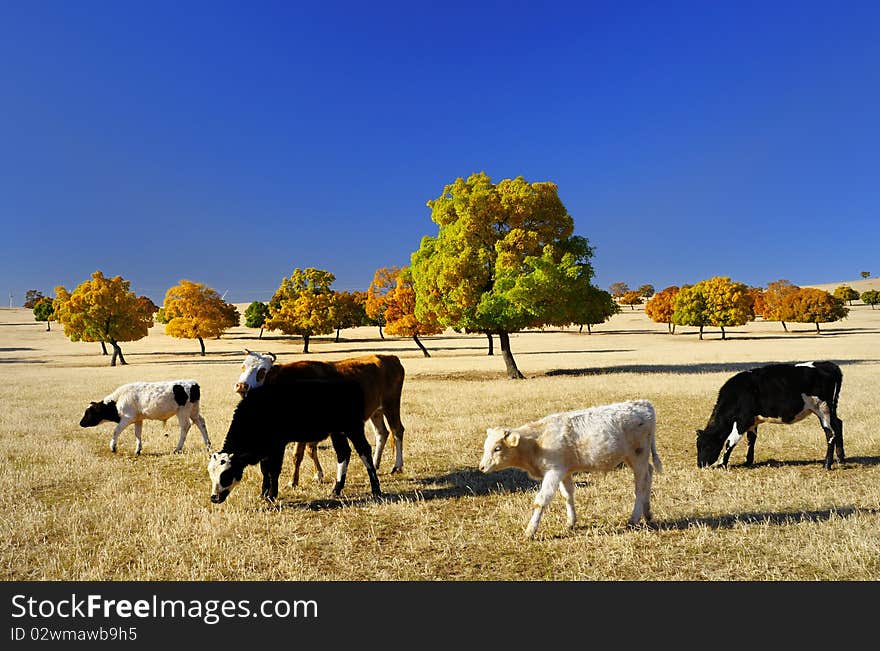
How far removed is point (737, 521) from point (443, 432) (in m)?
7.87

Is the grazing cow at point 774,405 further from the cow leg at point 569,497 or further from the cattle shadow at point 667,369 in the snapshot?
the cattle shadow at point 667,369

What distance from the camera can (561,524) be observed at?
7211 mm

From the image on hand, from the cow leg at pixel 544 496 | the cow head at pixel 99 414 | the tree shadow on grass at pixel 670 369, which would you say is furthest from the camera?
the tree shadow on grass at pixel 670 369

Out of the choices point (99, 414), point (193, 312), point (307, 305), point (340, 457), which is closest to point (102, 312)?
point (193, 312)

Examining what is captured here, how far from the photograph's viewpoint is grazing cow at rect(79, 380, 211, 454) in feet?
39.1

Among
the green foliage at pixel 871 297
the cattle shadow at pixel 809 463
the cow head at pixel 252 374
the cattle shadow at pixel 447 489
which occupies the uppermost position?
the green foliage at pixel 871 297

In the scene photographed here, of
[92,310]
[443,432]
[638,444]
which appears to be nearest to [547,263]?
[443,432]

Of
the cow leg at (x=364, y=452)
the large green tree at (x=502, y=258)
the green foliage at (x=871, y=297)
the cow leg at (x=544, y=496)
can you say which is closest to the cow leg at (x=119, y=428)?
the cow leg at (x=364, y=452)

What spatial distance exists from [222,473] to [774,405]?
9.56 metres

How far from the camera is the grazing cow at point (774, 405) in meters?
9.97

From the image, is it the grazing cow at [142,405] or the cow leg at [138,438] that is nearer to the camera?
the grazing cow at [142,405]

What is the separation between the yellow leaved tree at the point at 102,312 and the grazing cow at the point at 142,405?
39.6 m

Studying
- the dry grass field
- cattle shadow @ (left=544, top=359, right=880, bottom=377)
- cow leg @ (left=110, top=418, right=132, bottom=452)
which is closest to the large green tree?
cattle shadow @ (left=544, top=359, right=880, bottom=377)

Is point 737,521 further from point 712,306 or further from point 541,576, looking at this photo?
point 712,306
